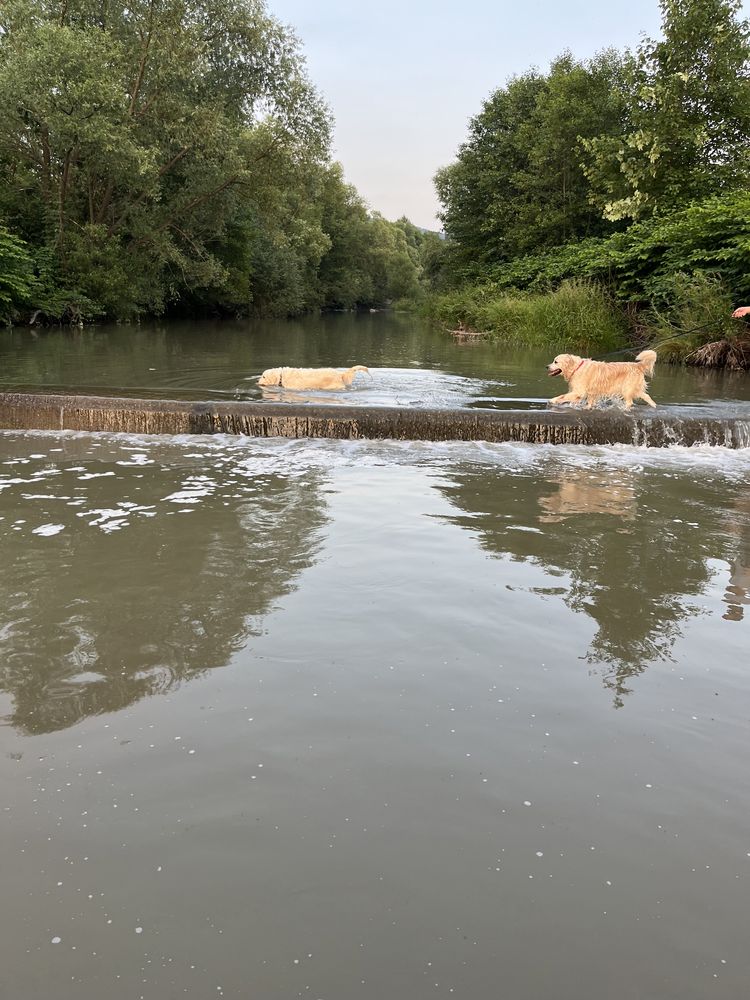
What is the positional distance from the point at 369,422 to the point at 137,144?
23.8 m

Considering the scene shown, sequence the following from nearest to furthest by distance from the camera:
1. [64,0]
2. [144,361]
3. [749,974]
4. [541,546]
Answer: [749,974], [541,546], [144,361], [64,0]

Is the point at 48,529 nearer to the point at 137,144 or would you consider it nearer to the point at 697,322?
the point at 697,322

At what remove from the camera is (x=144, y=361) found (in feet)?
57.3

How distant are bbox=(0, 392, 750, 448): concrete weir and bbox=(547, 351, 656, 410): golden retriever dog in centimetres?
60

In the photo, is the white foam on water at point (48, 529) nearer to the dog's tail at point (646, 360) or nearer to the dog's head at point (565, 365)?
the dog's head at point (565, 365)

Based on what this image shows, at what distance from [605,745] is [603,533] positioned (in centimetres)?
318

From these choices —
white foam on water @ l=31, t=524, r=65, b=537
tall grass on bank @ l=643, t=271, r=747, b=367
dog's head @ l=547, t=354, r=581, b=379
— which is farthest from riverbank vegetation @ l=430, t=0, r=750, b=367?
white foam on water @ l=31, t=524, r=65, b=537

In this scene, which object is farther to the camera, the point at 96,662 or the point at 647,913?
the point at 96,662

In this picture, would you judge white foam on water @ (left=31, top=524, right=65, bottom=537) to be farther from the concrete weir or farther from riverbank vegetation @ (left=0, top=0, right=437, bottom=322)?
riverbank vegetation @ (left=0, top=0, right=437, bottom=322)

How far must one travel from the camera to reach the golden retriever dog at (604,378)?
10.7 metres

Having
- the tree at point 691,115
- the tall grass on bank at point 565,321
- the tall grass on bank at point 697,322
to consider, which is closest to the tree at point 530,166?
the tree at point 691,115

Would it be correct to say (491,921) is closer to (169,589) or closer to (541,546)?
(169,589)

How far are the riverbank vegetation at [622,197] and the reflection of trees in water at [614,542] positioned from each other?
18.2 feet

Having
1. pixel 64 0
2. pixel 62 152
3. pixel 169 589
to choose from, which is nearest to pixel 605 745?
pixel 169 589
